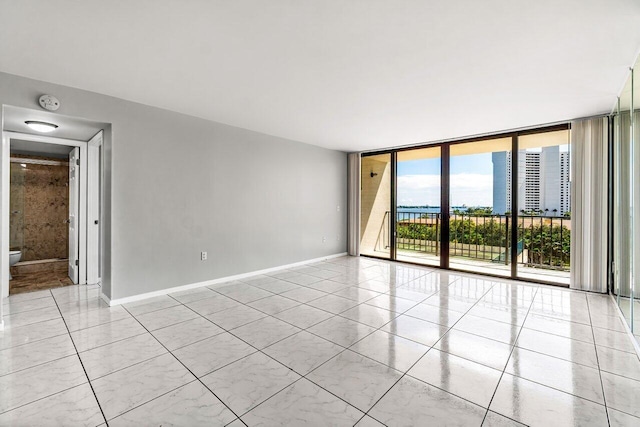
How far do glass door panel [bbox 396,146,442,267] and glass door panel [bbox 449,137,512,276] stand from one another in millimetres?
335

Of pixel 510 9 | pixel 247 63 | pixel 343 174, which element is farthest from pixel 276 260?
pixel 510 9

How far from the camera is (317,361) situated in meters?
2.22

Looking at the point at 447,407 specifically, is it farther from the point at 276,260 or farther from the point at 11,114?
the point at 11,114

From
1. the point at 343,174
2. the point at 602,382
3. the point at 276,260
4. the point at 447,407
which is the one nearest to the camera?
the point at 447,407

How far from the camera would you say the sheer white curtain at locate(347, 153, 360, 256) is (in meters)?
6.68

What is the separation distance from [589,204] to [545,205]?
0.71m

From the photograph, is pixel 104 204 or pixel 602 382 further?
pixel 104 204

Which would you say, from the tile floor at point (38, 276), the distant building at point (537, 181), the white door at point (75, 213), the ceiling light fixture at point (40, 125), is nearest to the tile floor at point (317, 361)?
the tile floor at point (38, 276)

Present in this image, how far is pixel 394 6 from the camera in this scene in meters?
1.82

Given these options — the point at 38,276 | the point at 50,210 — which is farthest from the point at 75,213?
the point at 50,210

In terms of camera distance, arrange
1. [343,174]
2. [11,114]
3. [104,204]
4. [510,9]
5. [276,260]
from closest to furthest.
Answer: [510,9] < [11,114] < [104,204] < [276,260] < [343,174]

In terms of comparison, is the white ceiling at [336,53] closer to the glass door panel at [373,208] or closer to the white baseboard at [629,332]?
the white baseboard at [629,332]

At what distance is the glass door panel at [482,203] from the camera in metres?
4.91

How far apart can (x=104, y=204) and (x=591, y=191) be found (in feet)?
20.8
